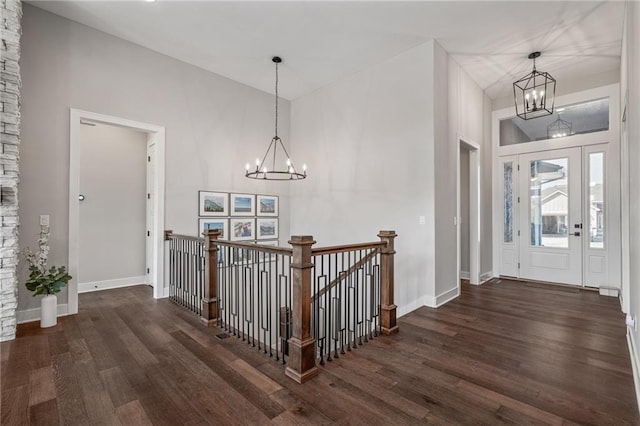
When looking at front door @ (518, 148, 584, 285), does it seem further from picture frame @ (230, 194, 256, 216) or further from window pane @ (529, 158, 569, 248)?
picture frame @ (230, 194, 256, 216)

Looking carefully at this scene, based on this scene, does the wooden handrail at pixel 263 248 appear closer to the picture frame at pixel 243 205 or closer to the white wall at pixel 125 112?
the white wall at pixel 125 112

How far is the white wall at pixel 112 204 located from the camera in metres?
4.84

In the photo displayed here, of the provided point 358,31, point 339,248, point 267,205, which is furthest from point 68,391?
point 358,31

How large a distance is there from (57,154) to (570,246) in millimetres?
7556

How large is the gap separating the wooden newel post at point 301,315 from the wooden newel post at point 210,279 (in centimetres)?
143

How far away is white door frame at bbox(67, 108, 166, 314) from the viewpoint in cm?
365

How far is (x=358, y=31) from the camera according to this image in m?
3.89

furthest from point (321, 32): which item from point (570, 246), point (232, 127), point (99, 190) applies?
point (570, 246)

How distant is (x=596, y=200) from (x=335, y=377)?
206 inches

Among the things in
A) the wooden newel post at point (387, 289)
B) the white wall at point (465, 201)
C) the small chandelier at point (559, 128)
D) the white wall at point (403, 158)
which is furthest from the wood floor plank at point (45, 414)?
the small chandelier at point (559, 128)

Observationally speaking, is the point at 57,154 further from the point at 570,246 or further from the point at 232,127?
the point at 570,246

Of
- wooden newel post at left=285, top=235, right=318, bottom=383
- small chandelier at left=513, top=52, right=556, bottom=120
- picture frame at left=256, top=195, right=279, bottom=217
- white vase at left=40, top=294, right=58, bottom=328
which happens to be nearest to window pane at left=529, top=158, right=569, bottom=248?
small chandelier at left=513, top=52, right=556, bottom=120

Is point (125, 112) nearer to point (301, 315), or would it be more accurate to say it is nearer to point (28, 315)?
point (28, 315)

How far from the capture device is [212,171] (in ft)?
16.5
